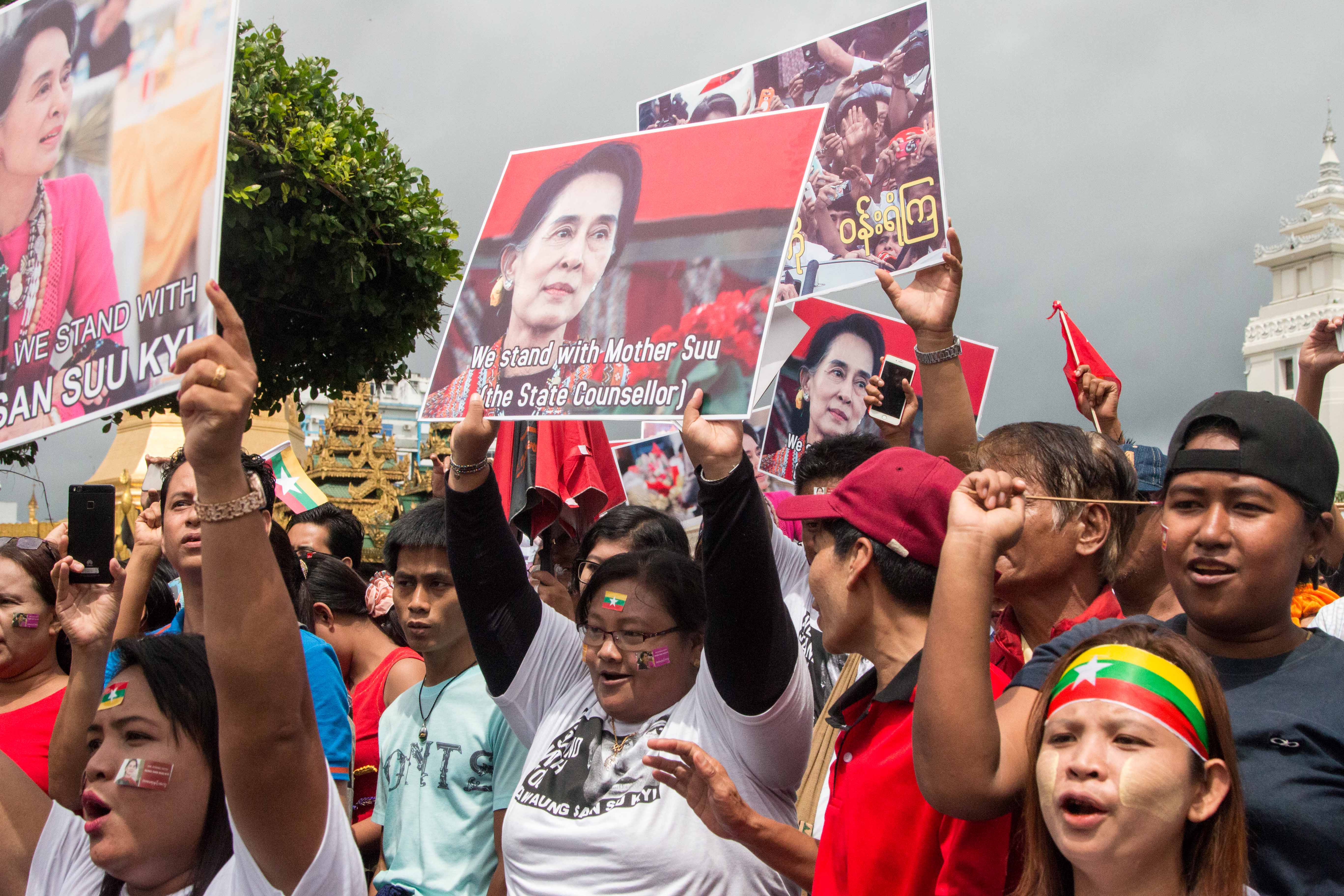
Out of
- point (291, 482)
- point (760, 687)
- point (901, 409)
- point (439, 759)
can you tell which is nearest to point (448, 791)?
point (439, 759)

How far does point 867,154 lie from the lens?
5.55 meters

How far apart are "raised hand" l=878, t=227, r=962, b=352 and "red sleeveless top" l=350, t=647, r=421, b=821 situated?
7.30ft

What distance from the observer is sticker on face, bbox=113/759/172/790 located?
2.33 metres

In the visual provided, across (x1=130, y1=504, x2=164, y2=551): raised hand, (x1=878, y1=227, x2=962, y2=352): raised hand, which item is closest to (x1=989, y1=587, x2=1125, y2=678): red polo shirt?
(x1=878, y1=227, x2=962, y2=352): raised hand

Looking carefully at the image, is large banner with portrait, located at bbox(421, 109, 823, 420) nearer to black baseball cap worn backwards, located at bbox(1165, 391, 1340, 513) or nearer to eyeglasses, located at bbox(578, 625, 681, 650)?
eyeglasses, located at bbox(578, 625, 681, 650)

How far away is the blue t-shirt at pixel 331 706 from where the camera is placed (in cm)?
327

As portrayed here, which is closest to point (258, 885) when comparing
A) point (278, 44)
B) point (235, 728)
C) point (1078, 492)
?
point (235, 728)

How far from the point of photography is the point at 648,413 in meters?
3.38

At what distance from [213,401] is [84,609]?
133 centimetres

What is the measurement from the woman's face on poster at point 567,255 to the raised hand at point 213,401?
169 centimetres

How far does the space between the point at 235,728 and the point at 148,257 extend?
4.47 ft

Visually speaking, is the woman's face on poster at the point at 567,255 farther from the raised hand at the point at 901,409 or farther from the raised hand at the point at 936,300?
the raised hand at the point at 901,409

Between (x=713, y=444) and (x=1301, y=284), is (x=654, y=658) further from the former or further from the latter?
(x=1301, y=284)

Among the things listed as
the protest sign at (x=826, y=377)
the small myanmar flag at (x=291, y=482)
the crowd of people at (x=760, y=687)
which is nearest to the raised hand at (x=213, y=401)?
the crowd of people at (x=760, y=687)
